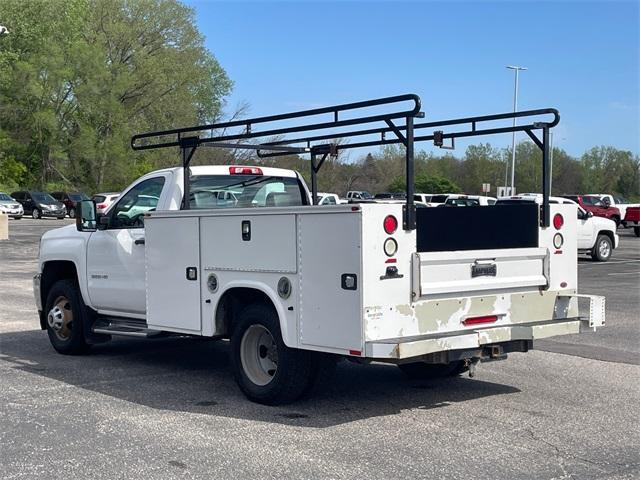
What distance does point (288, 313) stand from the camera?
6773 mm

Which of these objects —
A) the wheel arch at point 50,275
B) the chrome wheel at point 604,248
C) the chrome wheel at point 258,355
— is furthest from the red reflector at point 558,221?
the chrome wheel at point 604,248

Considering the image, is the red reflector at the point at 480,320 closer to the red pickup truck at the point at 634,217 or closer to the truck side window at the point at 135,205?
the truck side window at the point at 135,205

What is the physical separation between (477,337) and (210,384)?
277 centimetres

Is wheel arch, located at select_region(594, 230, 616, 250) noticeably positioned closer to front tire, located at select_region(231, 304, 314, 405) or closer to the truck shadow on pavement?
the truck shadow on pavement

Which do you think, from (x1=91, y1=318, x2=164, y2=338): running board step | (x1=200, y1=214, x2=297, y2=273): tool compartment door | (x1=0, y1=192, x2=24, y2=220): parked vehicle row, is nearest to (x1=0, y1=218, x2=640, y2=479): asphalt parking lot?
(x1=91, y1=318, x2=164, y2=338): running board step

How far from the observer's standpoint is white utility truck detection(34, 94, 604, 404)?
638cm

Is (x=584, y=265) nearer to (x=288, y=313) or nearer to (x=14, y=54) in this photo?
(x=288, y=313)

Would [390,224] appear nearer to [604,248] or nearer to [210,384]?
[210,384]

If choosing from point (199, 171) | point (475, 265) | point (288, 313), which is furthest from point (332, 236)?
point (199, 171)

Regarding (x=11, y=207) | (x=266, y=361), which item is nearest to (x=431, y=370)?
(x=266, y=361)

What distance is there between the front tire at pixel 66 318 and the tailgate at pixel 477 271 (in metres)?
4.54

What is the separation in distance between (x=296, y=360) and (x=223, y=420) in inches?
29.8

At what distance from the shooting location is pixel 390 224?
6.38 meters

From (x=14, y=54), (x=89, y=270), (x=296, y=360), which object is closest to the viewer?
(x=296, y=360)
